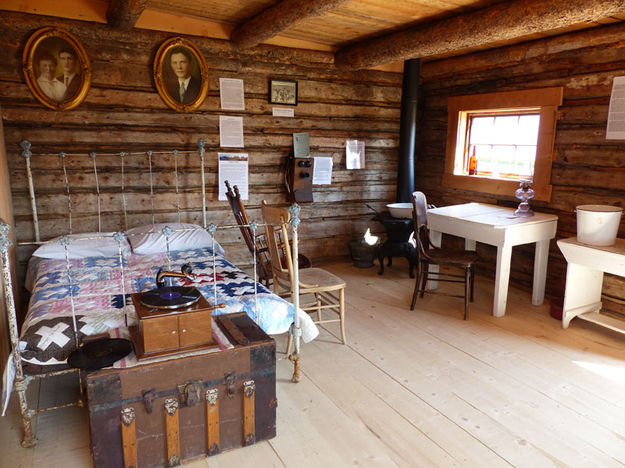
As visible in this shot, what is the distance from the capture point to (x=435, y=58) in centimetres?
554

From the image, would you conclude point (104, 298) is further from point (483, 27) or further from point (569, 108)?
point (569, 108)

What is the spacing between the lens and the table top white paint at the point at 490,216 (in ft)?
13.2

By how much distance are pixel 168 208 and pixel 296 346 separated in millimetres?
2533

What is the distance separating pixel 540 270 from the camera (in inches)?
169

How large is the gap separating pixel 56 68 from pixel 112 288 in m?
2.20

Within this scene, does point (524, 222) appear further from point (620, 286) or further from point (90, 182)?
point (90, 182)

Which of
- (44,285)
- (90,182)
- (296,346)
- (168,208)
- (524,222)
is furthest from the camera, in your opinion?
(168,208)

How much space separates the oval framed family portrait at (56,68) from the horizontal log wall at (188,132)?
0.27 feet

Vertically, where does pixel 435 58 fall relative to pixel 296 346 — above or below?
above

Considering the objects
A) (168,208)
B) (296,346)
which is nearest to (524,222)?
(296,346)

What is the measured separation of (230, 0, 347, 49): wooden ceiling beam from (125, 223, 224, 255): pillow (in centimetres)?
179

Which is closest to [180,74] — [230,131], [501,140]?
[230,131]

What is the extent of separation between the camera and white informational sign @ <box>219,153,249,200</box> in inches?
192

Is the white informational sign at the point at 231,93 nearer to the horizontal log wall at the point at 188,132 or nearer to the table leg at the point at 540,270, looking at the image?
the horizontal log wall at the point at 188,132
